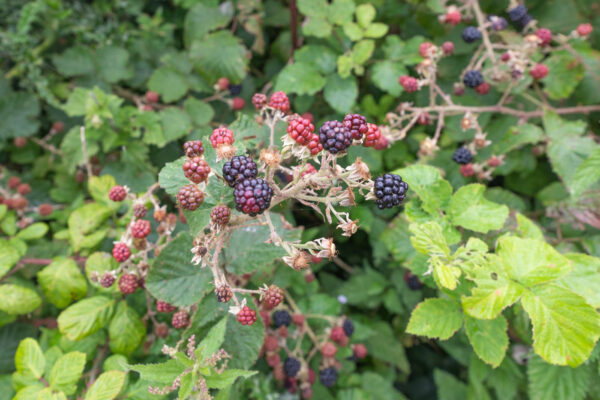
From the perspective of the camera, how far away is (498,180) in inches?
96.3

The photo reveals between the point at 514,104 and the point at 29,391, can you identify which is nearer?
the point at 29,391

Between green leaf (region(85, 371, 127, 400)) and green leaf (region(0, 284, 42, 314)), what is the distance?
45cm

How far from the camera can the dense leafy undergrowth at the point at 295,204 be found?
1.10 metres

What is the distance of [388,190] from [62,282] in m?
1.26

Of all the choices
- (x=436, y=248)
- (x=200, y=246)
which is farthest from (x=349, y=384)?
(x=200, y=246)

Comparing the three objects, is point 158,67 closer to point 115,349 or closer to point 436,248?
point 115,349

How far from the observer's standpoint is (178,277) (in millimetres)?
1290

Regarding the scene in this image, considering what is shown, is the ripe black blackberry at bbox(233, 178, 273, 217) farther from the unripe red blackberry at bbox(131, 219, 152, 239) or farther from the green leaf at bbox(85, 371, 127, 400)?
the green leaf at bbox(85, 371, 127, 400)

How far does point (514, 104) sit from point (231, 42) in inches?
64.0

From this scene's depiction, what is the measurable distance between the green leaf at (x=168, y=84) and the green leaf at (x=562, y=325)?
1863mm

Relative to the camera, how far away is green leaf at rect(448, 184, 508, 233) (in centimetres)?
132

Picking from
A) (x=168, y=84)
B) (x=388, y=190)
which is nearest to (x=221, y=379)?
(x=388, y=190)

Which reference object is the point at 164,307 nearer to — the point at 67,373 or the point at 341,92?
the point at 67,373

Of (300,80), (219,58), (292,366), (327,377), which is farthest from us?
(219,58)
